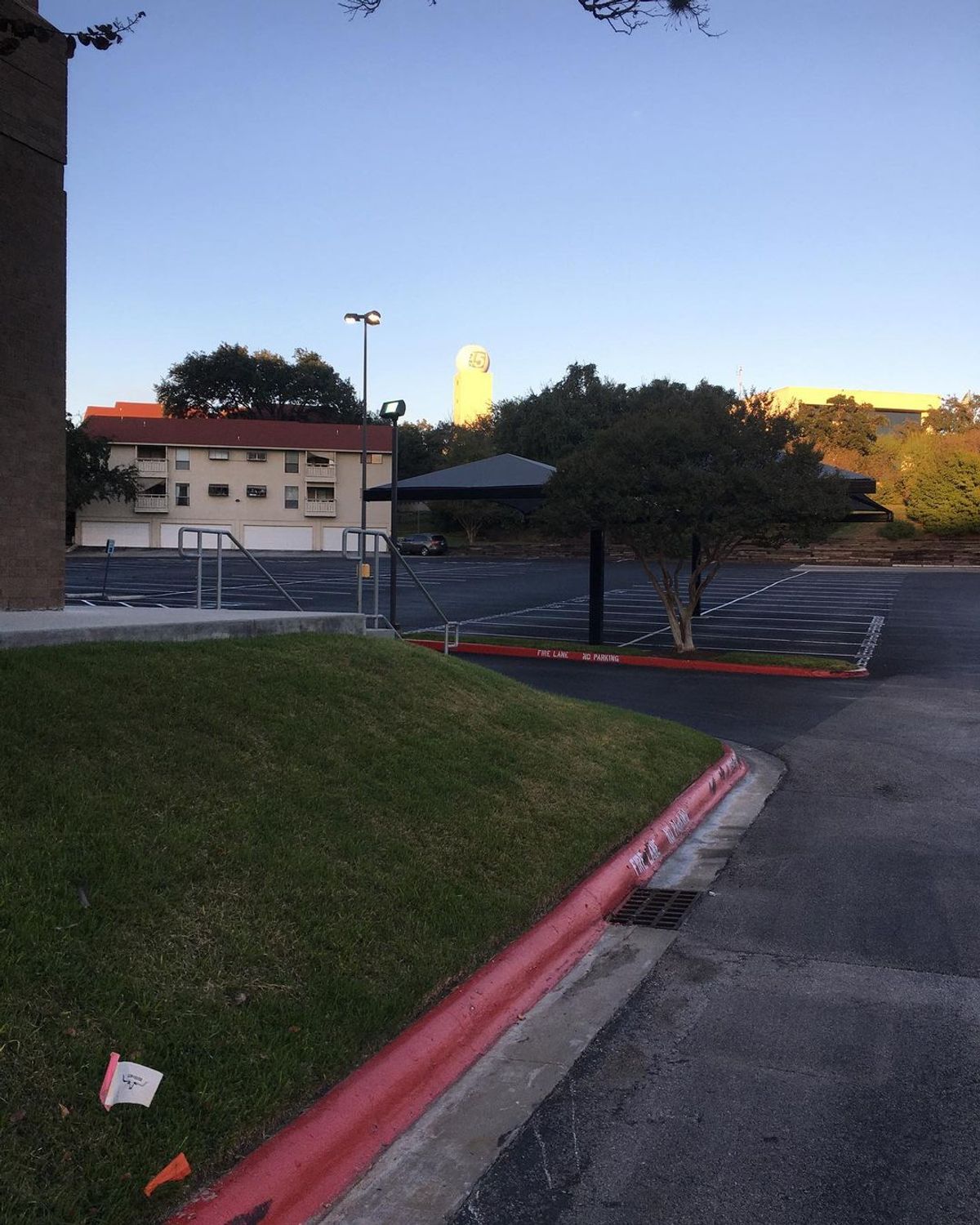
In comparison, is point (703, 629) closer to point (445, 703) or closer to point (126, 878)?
point (445, 703)

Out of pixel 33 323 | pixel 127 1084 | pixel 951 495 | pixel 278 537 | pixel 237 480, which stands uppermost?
pixel 237 480

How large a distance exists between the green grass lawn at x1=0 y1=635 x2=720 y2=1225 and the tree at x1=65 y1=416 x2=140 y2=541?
2211 inches

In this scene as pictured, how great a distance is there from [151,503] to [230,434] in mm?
6479

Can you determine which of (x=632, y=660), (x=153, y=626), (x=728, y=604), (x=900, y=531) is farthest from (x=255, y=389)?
(x=153, y=626)

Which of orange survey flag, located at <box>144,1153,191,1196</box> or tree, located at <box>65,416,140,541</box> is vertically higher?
tree, located at <box>65,416,140,541</box>

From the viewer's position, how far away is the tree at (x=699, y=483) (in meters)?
21.1

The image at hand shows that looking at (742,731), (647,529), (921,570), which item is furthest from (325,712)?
(921,570)

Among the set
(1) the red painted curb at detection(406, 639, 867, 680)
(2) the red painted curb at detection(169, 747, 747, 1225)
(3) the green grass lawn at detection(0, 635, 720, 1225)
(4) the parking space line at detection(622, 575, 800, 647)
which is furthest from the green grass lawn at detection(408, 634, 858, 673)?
(2) the red painted curb at detection(169, 747, 747, 1225)

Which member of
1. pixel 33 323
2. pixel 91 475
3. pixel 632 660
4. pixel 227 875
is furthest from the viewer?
pixel 91 475

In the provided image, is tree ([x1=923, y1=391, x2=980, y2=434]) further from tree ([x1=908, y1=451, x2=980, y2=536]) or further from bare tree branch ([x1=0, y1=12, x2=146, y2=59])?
bare tree branch ([x1=0, y1=12, x2=146, y2=59])

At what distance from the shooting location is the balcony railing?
2719 inches

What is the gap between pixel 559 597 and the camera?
37344mm

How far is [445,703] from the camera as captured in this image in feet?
29.7

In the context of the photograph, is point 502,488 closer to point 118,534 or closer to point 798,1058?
point 798,1058
